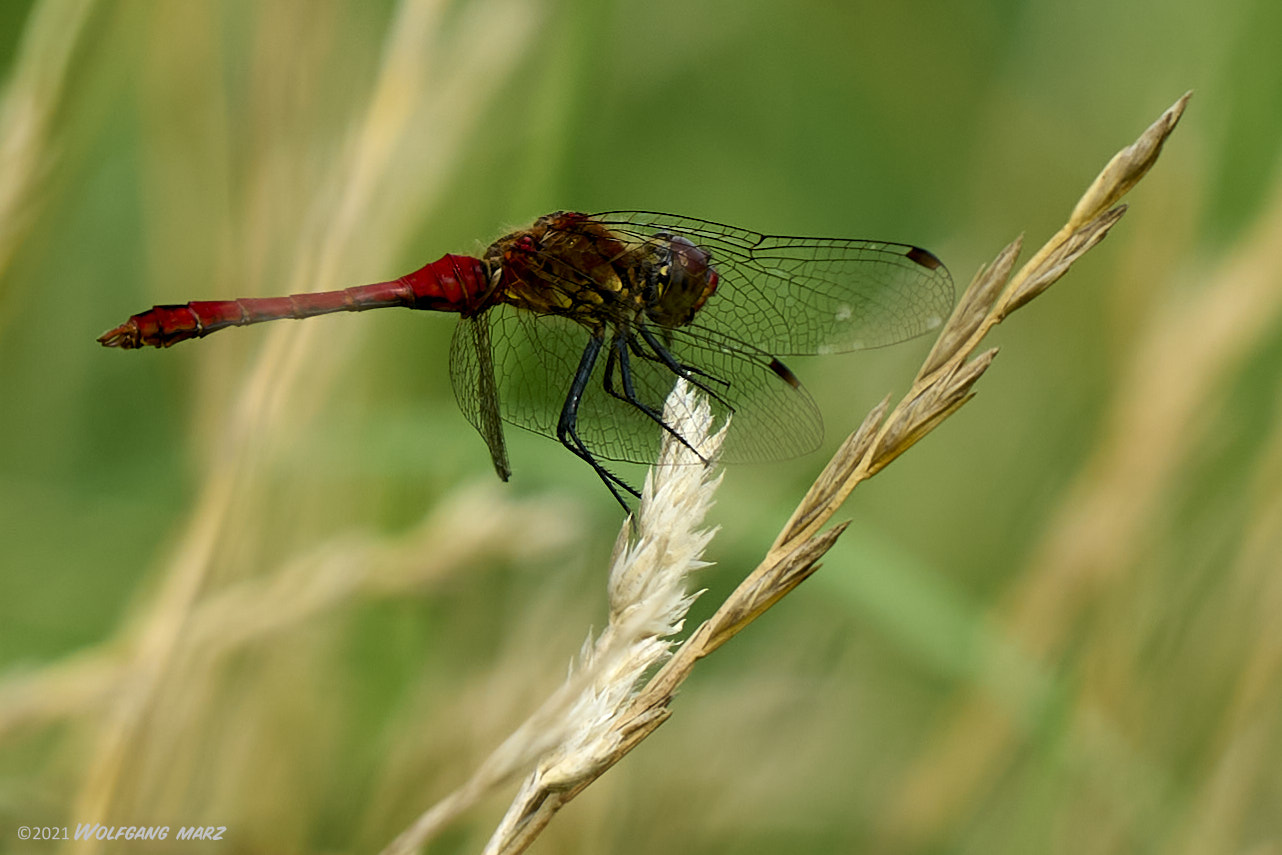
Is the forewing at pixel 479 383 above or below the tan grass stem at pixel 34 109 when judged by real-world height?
below

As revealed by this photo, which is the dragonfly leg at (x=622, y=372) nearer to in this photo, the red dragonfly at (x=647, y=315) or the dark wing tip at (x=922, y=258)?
the red dragonfly at (x=647, y=315)

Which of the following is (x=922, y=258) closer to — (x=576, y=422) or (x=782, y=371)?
(x=782, y=371)

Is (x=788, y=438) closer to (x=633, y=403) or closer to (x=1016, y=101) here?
(x=633, y=403)

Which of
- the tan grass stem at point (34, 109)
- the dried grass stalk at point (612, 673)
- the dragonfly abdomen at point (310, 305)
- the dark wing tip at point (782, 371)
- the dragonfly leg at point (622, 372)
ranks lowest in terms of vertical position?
the dried grass stalk at point (612, 673)

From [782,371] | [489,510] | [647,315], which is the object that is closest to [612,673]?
[489,510]

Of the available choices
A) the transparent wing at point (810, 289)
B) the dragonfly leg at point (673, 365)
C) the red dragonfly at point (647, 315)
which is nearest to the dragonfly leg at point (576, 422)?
the red dragonfly at point (647, 315)

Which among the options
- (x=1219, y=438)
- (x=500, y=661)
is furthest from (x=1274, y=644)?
(x=500, y=661)
